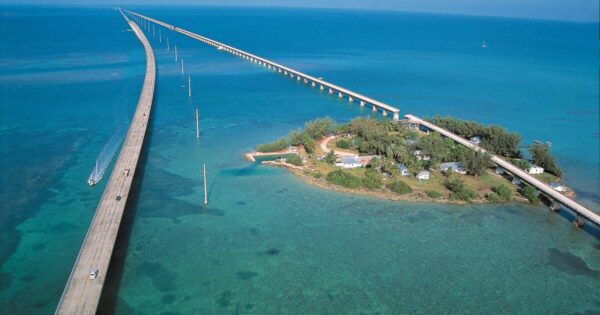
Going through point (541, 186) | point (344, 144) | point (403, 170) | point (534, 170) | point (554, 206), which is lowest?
point (554, 206)

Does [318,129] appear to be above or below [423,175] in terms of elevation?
above

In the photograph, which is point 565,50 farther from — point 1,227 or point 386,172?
point 1,227

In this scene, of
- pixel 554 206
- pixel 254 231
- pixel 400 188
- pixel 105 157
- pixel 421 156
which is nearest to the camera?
pixel 254 231

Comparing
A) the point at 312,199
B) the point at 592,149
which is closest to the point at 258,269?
the point at 312,199

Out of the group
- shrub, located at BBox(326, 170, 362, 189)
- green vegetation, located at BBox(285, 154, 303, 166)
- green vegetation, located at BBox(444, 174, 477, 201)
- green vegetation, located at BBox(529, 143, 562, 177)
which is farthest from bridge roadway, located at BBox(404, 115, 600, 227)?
green vegetation, located at BBox(285, 154, 303, 166)

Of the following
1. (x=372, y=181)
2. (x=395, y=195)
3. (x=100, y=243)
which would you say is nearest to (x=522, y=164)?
(x=395, y=195)

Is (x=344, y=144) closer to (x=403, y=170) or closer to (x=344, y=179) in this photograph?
(x=403, y=170)
